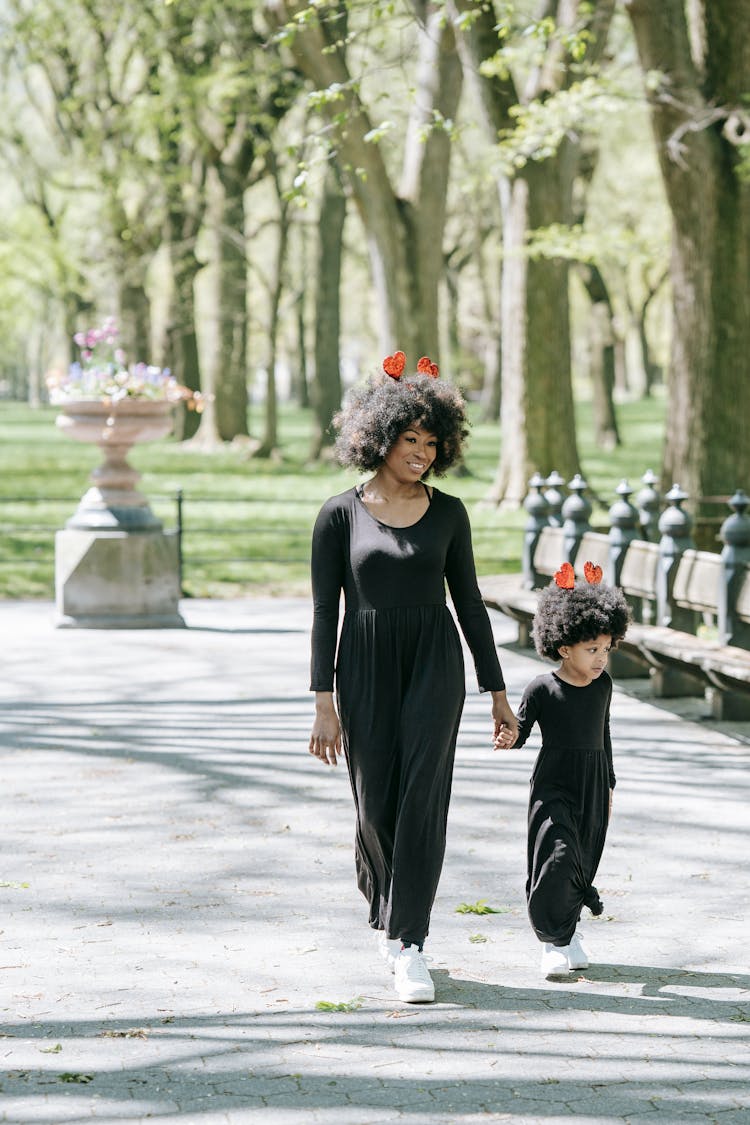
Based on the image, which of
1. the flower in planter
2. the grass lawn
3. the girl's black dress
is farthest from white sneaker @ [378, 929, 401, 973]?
the grass lawn

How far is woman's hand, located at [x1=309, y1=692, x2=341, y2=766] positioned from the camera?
5.31 meters

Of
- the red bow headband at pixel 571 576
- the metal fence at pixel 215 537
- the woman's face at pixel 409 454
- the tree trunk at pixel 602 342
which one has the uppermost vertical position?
the tree trunk at pixel 602 342

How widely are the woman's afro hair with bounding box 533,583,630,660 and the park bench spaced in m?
3.45

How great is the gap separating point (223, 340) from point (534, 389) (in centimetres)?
1728

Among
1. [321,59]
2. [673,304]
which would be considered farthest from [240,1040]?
[321,59]

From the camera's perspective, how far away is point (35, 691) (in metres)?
11.1

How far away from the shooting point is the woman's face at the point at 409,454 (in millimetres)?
5270

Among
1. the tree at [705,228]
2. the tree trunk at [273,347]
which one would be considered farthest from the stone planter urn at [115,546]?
the tree trunk at [273,347]

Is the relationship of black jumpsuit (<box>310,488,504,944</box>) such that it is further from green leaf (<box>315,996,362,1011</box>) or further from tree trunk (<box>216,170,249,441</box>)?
tree trunk (<box>216,170,249,441</box>)

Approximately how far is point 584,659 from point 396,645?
60 cm

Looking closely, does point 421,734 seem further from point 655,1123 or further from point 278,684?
point 278,684

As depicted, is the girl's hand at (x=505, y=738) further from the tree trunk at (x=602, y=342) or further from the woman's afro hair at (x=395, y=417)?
the tree trunk at (x=602, y=342)

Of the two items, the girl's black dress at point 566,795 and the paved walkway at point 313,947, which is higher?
the girl's black dress at point 566,795

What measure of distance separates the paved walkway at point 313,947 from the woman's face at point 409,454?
1.48m
